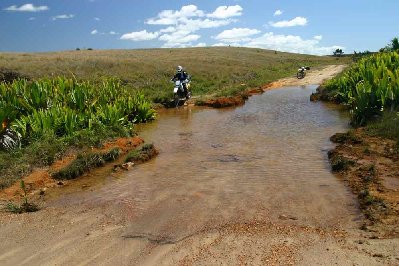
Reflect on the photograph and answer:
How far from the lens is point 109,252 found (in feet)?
17.6

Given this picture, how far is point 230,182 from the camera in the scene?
816 cm

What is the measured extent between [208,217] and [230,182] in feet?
6.06

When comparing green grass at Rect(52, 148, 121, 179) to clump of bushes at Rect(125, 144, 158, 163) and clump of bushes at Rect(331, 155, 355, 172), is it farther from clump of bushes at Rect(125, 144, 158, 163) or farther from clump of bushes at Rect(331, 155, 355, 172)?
clump of bushes at Rect(331, 155, 355, 172)

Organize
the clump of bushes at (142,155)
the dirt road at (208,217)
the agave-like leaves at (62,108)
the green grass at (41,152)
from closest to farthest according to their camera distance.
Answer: the dirt road at (208,217)
the green grass at (41,152)
the clump of bushes at (142,155)
the agave-like leaves at (62,108)

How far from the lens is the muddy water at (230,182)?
6.32 metres

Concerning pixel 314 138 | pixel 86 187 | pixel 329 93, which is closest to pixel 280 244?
pixel 86 187

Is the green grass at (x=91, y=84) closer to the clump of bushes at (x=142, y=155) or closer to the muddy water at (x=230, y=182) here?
the clump of bushes at (x=142, y=155)

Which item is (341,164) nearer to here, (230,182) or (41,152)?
(230,182)

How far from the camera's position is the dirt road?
16.9 feet

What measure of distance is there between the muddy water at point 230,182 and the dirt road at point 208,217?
22 millimetres

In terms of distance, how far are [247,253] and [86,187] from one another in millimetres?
4375

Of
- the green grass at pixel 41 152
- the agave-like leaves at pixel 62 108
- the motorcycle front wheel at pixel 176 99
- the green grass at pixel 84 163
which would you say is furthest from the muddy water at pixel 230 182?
the motorcycle front wheel at pixel 176 99

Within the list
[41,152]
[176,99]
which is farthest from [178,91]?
[41,152]

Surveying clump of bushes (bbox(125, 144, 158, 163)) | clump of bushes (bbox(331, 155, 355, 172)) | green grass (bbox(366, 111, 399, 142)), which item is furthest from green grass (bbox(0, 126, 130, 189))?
green grass (bbox(366, 111, 399, 142))
